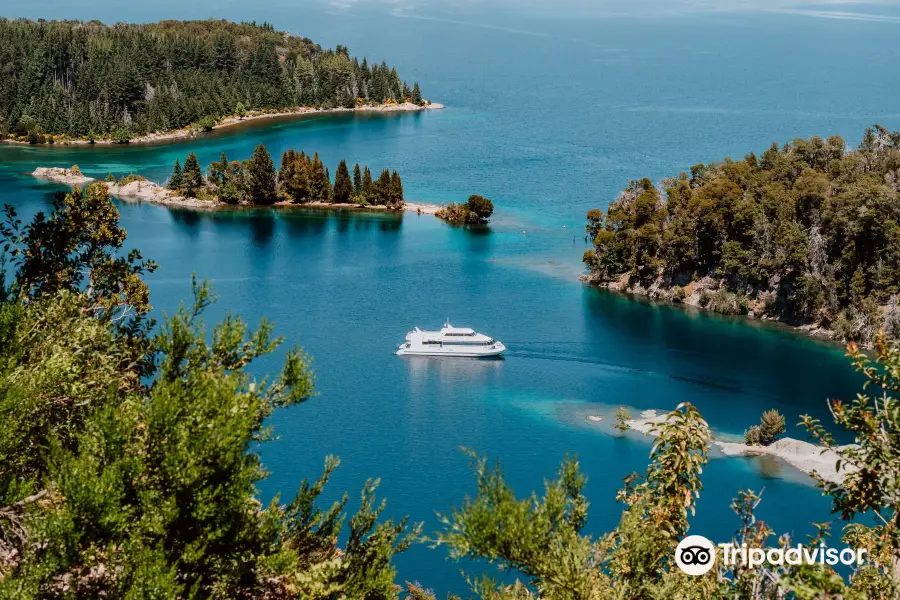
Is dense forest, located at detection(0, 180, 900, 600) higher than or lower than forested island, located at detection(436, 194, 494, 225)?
Answer: higher

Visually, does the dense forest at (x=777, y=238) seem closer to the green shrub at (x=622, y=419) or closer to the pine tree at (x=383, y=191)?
the green shrub at (x=622, y=419)

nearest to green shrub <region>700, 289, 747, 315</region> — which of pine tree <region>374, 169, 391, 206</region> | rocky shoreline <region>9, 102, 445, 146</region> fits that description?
pine tree <region>374, 169, 391, 206</region>

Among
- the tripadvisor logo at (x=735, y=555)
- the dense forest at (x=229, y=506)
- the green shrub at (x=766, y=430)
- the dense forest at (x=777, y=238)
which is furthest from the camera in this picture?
the dense forest at (x=777, y=238)

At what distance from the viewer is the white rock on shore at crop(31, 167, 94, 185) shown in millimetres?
112062

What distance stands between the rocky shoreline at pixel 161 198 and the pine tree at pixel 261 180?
158cm

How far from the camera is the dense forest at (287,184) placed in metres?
105

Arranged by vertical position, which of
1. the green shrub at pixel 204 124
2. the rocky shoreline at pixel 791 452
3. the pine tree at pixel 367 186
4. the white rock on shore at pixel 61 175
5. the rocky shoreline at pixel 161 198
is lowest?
the rocky shoreline at pixel 791 452

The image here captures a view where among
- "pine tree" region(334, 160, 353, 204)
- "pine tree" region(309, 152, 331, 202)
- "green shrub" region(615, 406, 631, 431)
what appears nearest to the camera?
"green shrub" region(615, 406, 631, 431)

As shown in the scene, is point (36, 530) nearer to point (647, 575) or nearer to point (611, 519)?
point (647, 575)

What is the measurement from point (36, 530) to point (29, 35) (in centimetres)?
16779

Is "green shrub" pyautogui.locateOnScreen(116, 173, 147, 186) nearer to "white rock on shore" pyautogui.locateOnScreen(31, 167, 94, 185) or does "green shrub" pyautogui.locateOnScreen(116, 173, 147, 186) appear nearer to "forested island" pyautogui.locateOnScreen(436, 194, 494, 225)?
"white rock on shore" pyautogui.locateOnScreen(31, 167, 94, 185)

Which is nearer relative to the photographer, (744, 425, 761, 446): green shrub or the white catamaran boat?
(744, 425, 761, 446): green shrub

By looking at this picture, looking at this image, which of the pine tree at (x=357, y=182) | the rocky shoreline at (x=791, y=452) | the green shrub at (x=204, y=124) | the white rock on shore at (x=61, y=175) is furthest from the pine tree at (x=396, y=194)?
the rocky shoreline at (x=791, y=452)

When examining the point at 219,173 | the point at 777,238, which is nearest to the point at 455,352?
the point at 777,238
